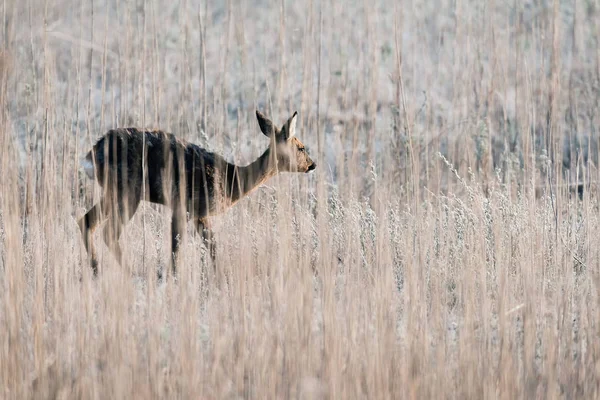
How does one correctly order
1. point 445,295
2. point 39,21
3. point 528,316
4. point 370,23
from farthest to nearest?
point 39,21
point 370,23
point 445,295
point 528,316

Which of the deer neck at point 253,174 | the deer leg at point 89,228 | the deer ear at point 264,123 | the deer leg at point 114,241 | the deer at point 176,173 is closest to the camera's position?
the deer leg at point 114,241

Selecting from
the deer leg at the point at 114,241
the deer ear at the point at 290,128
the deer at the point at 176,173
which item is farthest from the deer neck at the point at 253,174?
the deer leg at the point at 114,241

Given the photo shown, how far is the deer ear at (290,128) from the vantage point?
509 cm

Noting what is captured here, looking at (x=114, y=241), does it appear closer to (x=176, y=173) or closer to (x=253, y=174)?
(x=176, y=173)

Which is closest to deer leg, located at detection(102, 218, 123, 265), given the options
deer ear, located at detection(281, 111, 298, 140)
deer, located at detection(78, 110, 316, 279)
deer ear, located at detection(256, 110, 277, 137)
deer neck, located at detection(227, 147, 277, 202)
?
deer, located at detection(78, 110, 316, 279)

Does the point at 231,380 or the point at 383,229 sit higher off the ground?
the point at 383,229

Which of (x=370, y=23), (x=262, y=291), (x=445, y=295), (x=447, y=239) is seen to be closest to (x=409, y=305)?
(x=445, y=295)

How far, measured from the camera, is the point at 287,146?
5.38m

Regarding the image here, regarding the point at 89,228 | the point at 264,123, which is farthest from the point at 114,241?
the point at 264,123

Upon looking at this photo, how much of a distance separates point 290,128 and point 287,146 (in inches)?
8.3

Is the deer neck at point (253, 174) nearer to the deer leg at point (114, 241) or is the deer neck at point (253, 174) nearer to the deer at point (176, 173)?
the deer at point (176, 173)

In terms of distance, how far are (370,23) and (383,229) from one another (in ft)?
4.65

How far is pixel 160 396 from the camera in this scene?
2.96 metres

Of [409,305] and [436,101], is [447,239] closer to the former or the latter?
[409,305]
